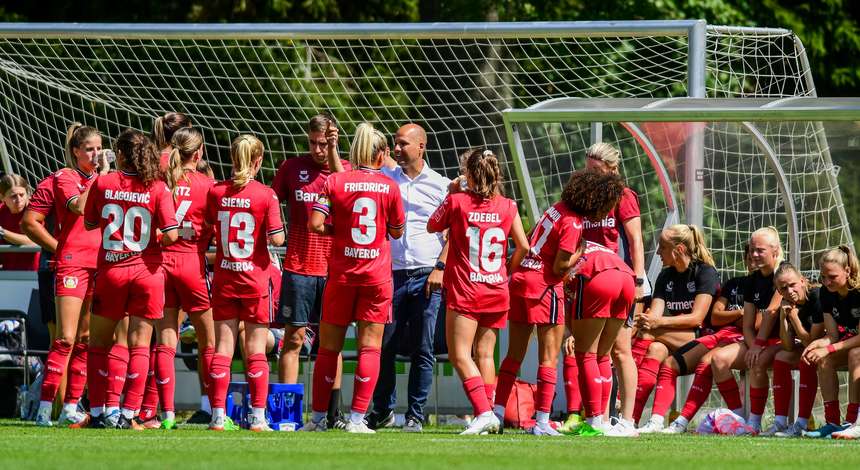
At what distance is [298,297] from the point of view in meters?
10.3

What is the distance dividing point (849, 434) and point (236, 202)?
4473 mm

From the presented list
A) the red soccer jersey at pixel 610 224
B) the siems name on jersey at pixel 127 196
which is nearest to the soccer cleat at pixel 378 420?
Result: the red soccer jersey at pixel 610 224

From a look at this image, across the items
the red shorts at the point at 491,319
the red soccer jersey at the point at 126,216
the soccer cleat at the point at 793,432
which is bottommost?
the soccer cleat at the point at 793,432

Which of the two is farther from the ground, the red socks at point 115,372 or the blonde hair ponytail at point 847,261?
the blonde hair ponytail at point 847,261

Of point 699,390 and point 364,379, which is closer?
point 364,379

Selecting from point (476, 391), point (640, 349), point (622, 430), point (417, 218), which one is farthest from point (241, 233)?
point (640, 349)

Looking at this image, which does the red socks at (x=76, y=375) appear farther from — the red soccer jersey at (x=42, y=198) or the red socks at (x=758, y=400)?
the red socks at (x=758, y=400)

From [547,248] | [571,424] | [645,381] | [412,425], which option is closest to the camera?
[547,248]

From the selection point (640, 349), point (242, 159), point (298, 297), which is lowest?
point (640, 349)

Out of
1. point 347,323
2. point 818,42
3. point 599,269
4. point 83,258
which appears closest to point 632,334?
Result: point 599,269

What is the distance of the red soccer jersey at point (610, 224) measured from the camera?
10.3 metres

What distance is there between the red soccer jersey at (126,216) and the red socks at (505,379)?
2.45 m

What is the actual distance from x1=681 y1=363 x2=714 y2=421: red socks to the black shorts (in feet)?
9.68

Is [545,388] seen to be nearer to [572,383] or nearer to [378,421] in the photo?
[572,383]
